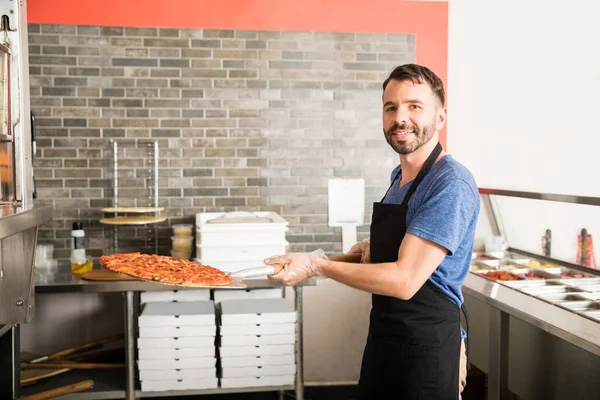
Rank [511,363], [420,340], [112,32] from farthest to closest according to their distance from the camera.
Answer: [112,32], [511,363], [420,340]

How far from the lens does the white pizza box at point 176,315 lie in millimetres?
3574

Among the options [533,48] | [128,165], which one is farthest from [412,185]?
[533,48]

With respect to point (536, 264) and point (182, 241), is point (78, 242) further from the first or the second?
point (536, 264)

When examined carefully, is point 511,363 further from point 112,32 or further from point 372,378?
point 112,32

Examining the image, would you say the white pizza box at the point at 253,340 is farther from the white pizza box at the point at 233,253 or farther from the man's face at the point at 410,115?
the man's face at the point at 410,115

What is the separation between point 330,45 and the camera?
14.6 ft

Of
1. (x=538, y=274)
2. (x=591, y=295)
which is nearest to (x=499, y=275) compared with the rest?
(x=538, y=274)

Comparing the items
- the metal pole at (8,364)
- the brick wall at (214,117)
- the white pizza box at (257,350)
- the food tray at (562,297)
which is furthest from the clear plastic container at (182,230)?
the food tray at (562,297)

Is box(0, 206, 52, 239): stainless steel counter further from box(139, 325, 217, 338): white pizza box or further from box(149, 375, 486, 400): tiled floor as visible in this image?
box(149, 375, 486, 400): tiled floor

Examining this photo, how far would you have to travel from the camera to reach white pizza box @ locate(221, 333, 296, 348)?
3637mm

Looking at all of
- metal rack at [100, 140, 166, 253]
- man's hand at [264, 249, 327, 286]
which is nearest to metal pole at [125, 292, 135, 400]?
metal rack at [100, 140, 166, 253]

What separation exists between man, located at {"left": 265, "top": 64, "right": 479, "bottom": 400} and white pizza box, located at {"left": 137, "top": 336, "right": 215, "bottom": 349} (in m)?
1.63

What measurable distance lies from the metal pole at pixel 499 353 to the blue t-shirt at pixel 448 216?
111 centimetres

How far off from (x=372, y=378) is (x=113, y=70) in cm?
302
